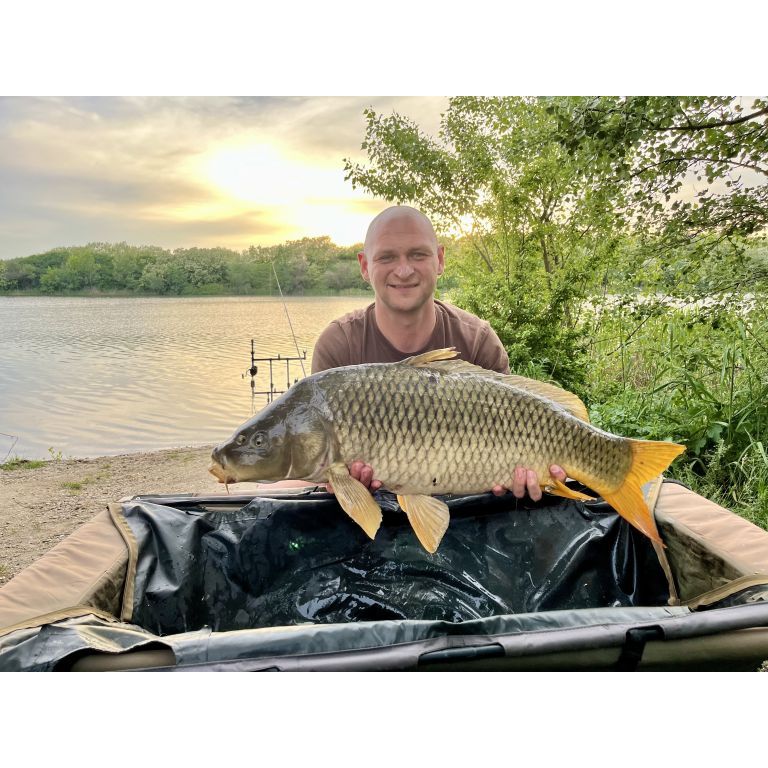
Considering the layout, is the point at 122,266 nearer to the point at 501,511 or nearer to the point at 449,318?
the point at 449,318

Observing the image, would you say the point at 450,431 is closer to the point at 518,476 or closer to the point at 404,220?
the point at 518,476

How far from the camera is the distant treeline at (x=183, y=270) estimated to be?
14.0ft

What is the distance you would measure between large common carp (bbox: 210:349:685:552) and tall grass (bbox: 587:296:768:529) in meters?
1.03

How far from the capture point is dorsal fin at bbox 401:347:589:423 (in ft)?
4.05

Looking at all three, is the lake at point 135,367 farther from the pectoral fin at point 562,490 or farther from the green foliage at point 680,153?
the pectoral fin at point 562,490

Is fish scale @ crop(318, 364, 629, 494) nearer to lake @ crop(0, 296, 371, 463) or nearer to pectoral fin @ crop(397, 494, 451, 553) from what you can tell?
pectoral fin @ crop(397, 494, 451, 553)

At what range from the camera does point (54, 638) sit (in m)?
0.80

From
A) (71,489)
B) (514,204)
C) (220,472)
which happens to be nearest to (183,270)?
(71,489)

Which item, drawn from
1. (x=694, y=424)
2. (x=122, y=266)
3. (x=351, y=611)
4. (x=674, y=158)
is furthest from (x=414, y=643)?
(x=122, y=266)

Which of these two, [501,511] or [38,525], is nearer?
[501,511]

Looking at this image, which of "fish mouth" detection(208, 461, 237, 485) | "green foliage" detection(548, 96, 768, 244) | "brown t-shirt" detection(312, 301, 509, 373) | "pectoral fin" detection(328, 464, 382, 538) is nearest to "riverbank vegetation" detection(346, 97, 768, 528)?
"green foliage" detection(548, 96, 768, 244)

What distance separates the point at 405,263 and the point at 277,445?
0.83 metres

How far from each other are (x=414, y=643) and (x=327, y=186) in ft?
12.5

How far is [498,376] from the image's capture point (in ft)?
4.15
